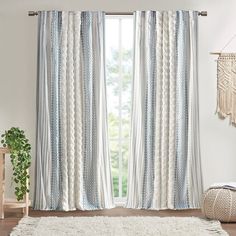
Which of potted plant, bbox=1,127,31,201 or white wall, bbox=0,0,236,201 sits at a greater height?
white wall, bbox=0,0,236,201

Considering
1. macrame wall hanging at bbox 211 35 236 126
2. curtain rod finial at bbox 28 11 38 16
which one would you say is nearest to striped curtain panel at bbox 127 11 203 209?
macrame wall hanging at bbox 211 35 236 126

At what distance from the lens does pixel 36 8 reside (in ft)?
21.5

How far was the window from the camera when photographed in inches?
266

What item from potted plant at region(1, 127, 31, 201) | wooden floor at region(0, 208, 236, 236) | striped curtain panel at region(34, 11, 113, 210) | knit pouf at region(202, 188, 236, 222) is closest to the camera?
knit pouf at region(202, 188, 236, 222)

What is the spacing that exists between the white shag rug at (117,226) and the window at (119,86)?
1.21 m

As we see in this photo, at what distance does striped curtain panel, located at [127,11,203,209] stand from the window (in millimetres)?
347

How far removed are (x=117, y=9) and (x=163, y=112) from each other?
1138mm

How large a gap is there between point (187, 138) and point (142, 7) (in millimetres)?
1397

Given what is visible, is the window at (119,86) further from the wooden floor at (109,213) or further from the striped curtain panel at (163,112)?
the wooden floor at (109,213)

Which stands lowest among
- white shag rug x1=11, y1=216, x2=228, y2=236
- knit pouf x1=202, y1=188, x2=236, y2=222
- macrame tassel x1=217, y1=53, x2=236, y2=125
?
white shag rug x1=11, y1=216, x2=228, y2=236

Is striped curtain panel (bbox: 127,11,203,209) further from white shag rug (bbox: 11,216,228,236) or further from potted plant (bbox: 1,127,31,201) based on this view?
potted plant (bbox: 1,127,31,201)

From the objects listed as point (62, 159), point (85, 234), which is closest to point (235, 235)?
point (85, 234)

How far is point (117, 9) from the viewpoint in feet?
21.5

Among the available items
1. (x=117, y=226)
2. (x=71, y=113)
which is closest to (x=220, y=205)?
(x=117, y=226)
